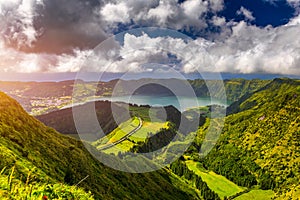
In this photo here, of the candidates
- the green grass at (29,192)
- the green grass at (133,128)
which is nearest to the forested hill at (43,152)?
the green grass at (133,128)

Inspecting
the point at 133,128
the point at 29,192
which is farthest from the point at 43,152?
the point at 29,192

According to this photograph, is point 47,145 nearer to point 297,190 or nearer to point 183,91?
point 183,91

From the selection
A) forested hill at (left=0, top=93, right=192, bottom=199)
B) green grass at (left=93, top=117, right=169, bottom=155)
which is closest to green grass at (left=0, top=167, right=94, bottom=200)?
green grass at (left=93, top=117, right=169, bottom=155)

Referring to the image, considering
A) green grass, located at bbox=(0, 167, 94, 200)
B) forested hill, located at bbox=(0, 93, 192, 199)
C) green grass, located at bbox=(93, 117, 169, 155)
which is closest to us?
green grass, located at bbox=(0, 167, 94, 200)

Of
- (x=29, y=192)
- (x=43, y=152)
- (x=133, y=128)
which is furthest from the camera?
(x=133, y=128)

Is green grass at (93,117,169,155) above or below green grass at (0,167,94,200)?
below

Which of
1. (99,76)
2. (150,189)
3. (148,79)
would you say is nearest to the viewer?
(99,76)

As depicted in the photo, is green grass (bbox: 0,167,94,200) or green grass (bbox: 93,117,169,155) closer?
green grass (bbox: 0,167,94,200)

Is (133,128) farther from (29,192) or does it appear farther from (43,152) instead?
(29,192)

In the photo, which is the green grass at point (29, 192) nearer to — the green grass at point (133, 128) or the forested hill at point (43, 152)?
the green grass at point (133, 128)

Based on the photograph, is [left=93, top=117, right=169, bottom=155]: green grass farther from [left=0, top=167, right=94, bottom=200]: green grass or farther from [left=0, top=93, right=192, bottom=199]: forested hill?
[left=0, top=167, right=94, bottom=200]: green grass

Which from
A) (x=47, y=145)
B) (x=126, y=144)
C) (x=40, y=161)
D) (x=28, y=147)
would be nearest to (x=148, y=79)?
(x=40, y=161)
